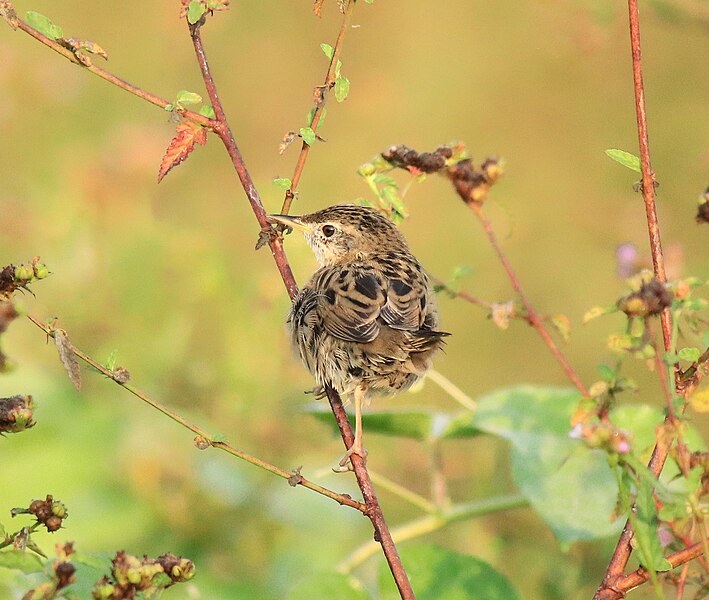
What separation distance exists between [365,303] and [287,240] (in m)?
1.02

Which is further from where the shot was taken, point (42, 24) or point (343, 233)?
point (343, 233)

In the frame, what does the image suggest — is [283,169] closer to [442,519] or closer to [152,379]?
[152,379]

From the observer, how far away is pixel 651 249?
237cm

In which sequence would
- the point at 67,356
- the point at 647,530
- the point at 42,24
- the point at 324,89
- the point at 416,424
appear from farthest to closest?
the point at 416,424 < the point at 324,89 < the point at 42,24 < the point at 67,356 < the point at 647,530

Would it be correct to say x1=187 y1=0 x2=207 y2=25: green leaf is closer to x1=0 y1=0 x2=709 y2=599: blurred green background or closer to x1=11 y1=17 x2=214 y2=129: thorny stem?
x1=11 y1=17 x2=214 y2=129: thorny stem

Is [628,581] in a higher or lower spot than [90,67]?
lower

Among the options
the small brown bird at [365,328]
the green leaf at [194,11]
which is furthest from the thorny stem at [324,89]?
the small brown bird at [365,328]

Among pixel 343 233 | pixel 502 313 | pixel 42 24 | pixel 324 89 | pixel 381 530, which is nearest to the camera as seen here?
pixel 381 530

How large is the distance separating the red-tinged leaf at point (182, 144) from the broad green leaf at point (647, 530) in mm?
1354

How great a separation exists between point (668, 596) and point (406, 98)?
19.4 ft

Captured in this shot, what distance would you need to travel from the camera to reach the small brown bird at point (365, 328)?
3814 millimetres

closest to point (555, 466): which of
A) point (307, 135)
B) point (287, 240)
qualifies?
point (307, 135)

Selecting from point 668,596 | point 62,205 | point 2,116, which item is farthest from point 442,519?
point 2,116

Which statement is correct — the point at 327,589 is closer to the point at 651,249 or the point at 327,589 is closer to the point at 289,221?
the point at 289,221
